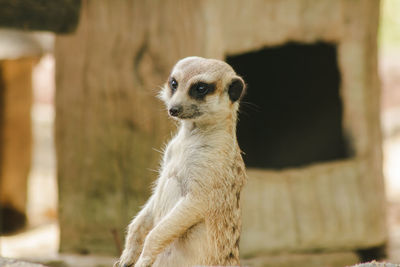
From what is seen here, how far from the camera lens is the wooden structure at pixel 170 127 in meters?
4.61

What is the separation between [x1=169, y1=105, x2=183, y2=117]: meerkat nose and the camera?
116 inches

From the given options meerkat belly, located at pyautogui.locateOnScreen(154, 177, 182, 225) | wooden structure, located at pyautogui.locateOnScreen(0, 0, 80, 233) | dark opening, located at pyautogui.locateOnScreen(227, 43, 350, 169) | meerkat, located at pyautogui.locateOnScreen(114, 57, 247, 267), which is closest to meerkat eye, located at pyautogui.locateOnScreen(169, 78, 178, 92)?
meerkat, located at pyautogui.locateOnScreen(114, 57, 247, 267)

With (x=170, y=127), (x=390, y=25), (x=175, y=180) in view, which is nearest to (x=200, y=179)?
(x=175, y=180)

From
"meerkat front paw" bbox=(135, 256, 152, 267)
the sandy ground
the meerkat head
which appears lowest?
the sandy ground

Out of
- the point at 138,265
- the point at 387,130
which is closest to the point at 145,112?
the point at 138,265

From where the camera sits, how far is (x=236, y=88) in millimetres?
3094

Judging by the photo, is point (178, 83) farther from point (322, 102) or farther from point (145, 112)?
point (322, 102)

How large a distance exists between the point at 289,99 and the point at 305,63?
16.4 inches

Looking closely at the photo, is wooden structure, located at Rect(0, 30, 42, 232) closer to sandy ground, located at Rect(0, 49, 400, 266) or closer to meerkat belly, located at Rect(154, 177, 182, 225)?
sandy ground, located at Rect(0, 49, 400, 266)

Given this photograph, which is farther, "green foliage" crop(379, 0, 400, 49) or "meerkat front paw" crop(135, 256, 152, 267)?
"green foliage" crop(379, 0, 400, 49)

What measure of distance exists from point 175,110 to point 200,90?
0.16 m

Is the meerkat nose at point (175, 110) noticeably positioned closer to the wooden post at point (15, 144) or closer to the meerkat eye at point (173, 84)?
the meerkat eye at point (173, 84)

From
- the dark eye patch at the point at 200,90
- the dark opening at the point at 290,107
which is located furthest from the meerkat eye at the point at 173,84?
the dark opening at the point at 290,107

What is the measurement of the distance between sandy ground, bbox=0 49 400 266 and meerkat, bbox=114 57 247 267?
154 cm
